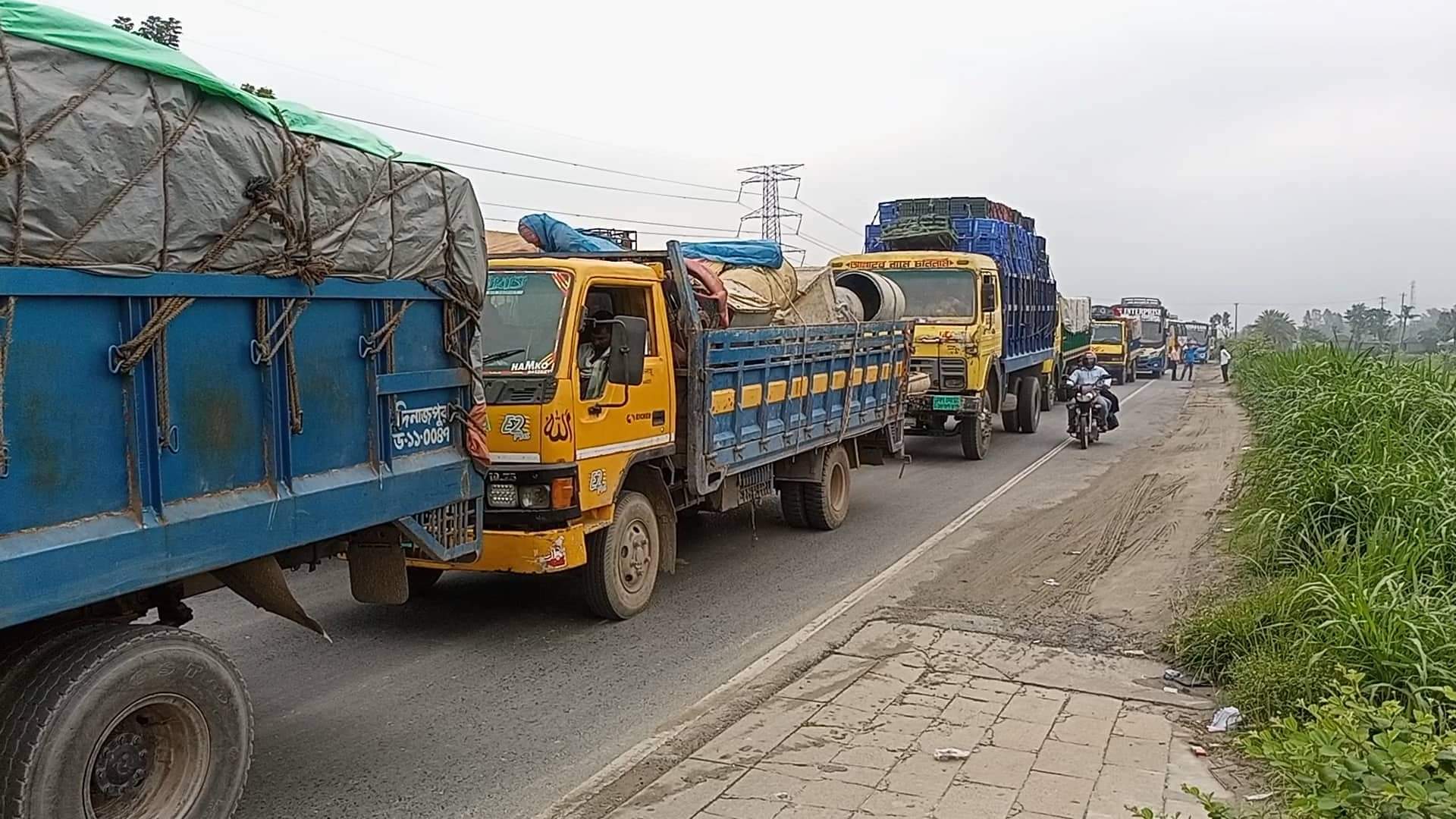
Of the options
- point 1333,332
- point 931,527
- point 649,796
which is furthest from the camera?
Answer: point 1333,332

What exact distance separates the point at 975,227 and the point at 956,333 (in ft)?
9.24

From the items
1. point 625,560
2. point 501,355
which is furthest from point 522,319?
point 625,560

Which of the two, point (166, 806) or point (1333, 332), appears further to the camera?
point (1333, 332)

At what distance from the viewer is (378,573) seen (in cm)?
541

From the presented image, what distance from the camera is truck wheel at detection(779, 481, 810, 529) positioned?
33.9ft

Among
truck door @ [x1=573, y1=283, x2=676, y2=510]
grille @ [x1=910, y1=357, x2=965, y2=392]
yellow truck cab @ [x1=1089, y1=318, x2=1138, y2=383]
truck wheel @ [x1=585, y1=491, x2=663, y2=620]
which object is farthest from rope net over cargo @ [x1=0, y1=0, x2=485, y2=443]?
yellow truck cab @ [x1=1089, y1=318, x2=1138, y2=383]

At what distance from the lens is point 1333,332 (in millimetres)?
14578

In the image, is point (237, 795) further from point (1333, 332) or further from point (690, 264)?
point (1333, 332)

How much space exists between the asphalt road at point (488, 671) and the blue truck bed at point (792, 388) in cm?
99

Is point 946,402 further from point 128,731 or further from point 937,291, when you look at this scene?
point 128,731

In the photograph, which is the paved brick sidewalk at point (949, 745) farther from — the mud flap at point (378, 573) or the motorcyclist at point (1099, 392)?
the motorcyclist at point (1099, 392)

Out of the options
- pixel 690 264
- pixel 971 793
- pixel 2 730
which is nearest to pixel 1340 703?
pixel 971 793

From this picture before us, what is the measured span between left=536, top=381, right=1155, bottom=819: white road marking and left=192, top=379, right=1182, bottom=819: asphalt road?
0.27 feet

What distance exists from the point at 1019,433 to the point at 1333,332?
17.6ft
